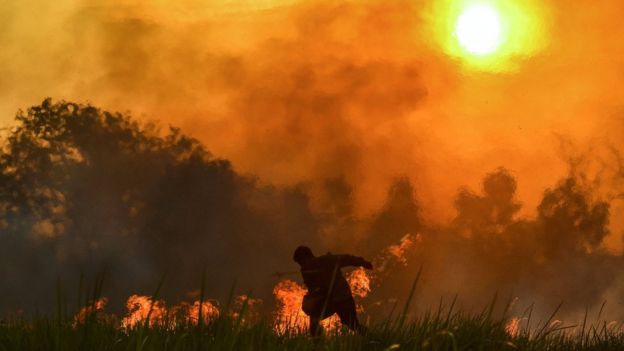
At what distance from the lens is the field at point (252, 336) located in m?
5.69

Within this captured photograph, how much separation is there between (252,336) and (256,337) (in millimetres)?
1145

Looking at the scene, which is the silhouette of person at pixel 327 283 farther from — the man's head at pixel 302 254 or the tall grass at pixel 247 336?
the tall grass at pixel 247 336

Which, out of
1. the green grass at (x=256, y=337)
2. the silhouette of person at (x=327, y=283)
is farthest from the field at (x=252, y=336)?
the silhouette of person at (x=327, y=283)

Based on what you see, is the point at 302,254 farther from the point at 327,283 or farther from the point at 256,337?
the point at 256,337

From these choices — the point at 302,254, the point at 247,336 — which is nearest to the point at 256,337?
the point at 247,336

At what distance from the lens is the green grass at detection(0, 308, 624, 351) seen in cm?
570

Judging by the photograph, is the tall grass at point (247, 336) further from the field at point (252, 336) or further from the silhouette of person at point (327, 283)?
the silhouette of person at point (327, 283)

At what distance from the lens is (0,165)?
75625 millimetres

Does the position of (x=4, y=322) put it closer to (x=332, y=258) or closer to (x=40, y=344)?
(x=40, y=344)

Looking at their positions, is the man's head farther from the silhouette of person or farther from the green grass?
the green grass

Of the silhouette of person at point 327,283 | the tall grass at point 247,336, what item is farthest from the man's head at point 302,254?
the tall grass at point 247,336

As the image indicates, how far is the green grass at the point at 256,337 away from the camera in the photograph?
5.70 meters

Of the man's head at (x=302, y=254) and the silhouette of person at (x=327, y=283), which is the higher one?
the man's head at (x=302, y=254)

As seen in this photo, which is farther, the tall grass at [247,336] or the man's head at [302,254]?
the man's head at [302,254]
